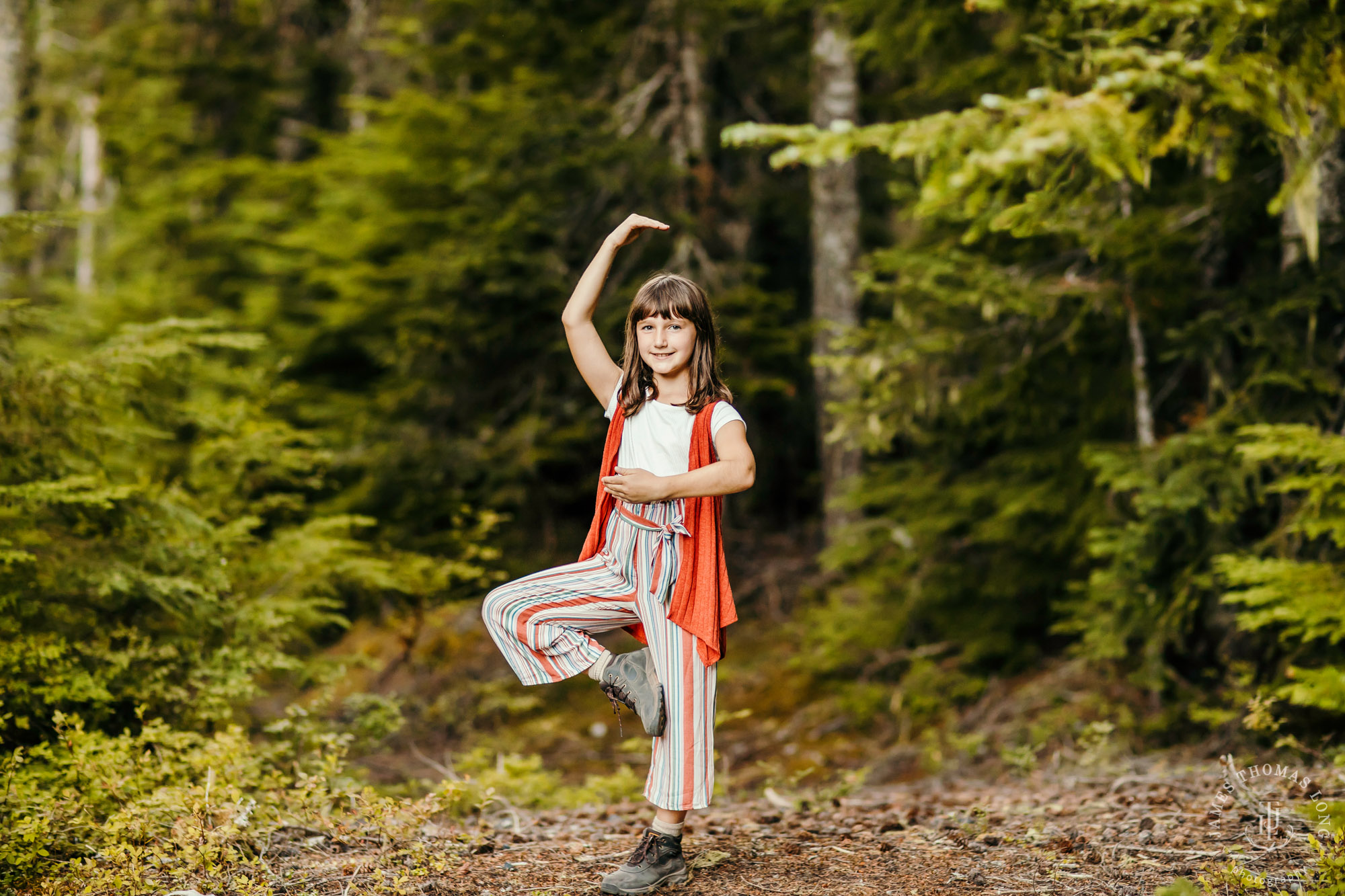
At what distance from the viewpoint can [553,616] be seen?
3.44 meters

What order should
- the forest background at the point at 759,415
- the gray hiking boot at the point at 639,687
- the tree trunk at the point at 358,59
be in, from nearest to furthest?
the gray hiking boot at the point at 639,687
the forest background at the point at 759,415
the tree trunk at the point at 358,59

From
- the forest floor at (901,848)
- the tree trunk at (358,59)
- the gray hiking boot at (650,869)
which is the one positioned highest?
the tree trunk at (358,59)

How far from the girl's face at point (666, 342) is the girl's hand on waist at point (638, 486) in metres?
0.51

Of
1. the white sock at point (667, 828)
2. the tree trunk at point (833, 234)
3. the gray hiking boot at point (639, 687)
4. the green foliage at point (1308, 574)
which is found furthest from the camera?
the tree trunk at point (833, 234)

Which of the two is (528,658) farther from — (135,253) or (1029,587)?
(135,253)

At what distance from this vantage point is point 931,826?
458cm

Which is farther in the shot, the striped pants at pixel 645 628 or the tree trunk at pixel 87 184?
the tree trunk at pixel 87 184

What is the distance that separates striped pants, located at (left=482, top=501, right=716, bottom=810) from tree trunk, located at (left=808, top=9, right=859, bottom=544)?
6.04 meters

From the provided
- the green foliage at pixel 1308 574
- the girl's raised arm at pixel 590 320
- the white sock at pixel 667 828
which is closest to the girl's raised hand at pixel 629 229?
the girl's raised arm at pixel 590 320

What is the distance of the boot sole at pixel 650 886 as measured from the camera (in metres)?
3.46

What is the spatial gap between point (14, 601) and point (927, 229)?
21.6 feet

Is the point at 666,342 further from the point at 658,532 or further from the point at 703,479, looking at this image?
the point at 658,532

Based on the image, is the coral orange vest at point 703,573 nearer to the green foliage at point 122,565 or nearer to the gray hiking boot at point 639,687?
the gray hiking boot at point 639,687

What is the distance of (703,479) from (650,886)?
1.50 meters
